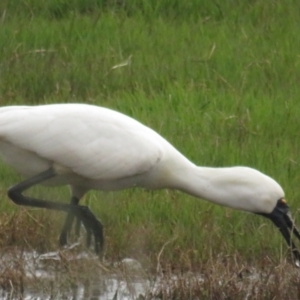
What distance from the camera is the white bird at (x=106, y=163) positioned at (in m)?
7.78

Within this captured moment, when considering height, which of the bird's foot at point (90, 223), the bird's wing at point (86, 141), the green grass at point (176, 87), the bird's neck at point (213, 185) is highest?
the bird's wing at point (86, 141)

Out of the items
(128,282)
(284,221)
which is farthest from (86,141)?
(284,221)

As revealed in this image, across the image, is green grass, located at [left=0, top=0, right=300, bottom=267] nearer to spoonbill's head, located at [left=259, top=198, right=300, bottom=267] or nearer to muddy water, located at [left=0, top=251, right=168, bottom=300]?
spoonbill's head, located at [left=259, top=198, right=300, bottom=267]

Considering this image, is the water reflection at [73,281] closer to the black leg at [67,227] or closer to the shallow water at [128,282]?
the shallow water at [128,282]

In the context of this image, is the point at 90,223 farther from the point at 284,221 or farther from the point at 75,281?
the point at 284,221

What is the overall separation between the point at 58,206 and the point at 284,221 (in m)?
1.32

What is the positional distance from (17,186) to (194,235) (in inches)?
44.1

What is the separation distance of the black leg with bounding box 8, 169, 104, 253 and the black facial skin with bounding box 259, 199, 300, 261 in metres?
0.98

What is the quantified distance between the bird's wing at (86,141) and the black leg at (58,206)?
0.14 m

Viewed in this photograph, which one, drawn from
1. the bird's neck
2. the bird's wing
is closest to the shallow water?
the bird's neck

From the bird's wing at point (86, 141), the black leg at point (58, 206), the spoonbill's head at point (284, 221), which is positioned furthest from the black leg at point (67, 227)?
the spoonbill's head at point (284, 221)

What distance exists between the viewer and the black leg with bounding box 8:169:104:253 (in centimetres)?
789

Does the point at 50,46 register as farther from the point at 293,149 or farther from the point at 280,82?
the point at 293,149

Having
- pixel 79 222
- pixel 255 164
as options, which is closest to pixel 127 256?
pixel 79 222
